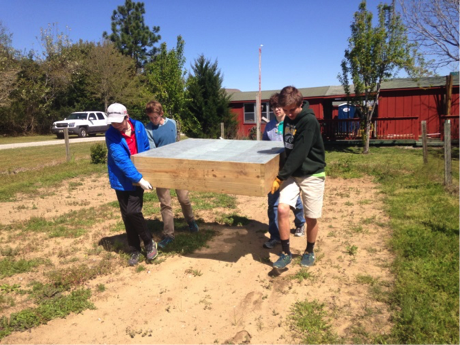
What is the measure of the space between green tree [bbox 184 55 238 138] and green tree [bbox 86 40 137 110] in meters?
18.4

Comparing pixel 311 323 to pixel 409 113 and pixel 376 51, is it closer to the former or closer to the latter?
pixel 376 51

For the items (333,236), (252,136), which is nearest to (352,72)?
(252,136)

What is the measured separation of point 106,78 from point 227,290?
111 feet

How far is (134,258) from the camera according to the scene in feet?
13.6

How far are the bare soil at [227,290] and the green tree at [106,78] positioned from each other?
31171 mm

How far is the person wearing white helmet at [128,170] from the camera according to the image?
12.0 feet

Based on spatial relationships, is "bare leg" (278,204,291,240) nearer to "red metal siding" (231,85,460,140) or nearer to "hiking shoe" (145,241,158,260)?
"hiking shoe" (145,241,158,260)

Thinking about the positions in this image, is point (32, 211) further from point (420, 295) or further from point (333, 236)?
point (420, 295)

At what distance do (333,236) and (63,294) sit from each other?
10.5 feet

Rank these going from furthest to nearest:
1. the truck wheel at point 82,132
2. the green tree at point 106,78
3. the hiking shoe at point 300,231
→ 1. the green tree at point 106,78
2. the truck wheel at point 82,132
3. the hiking shoe at point 300,231

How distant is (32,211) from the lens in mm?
6496

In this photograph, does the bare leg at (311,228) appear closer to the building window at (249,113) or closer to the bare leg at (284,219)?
the bare leg at (284,219)

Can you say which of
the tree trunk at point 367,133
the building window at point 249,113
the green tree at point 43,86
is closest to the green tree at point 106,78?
the green tree at point 43,86

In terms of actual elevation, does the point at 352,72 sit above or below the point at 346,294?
above
